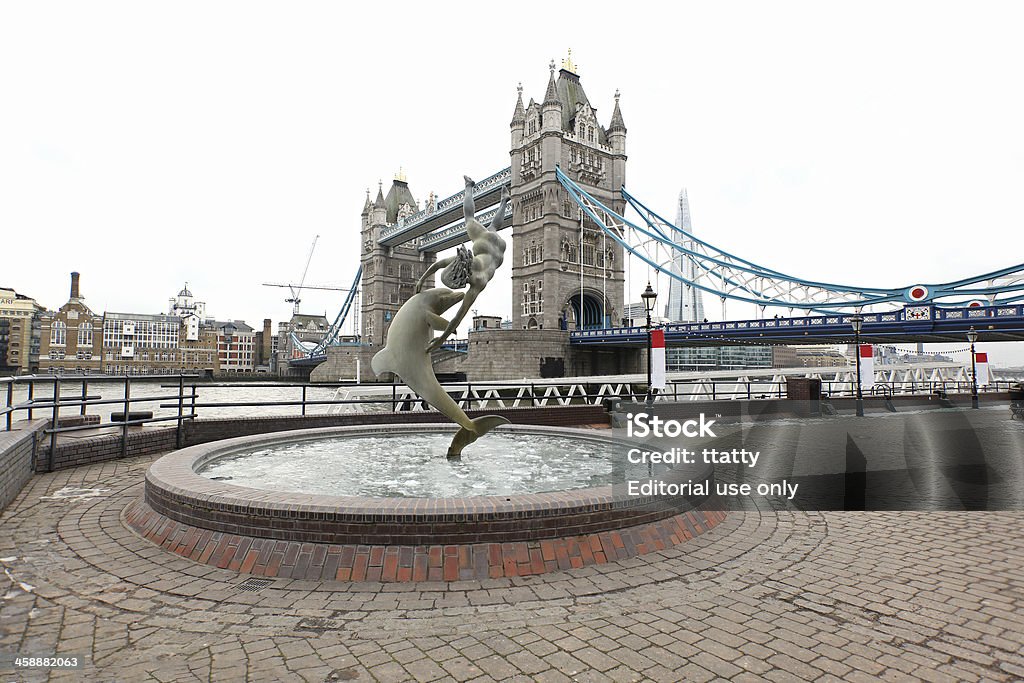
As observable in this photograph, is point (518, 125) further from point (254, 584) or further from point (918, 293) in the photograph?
point (254, 584)

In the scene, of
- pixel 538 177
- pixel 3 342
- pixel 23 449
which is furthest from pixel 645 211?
pixel 3 342

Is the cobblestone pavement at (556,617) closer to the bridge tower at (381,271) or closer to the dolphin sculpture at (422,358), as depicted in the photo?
the dolphin sculpture at (422,358)

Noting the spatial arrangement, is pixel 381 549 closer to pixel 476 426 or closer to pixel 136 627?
pixel 136 627

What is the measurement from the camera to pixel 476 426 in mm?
7684

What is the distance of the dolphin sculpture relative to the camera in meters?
7.44

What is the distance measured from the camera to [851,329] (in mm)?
35844

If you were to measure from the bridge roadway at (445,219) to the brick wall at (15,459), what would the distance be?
52.8 meters

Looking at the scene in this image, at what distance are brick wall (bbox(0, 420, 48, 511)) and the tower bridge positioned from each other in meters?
37.5

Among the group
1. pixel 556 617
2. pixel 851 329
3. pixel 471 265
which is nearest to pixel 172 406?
pixel 471 265

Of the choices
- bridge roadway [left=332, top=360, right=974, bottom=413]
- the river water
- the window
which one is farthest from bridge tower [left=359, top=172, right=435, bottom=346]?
the window

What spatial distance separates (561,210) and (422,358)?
49.2 m

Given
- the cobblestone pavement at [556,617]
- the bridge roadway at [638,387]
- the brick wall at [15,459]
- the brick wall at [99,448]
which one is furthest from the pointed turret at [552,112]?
the cobblestone pavement at [556,617]

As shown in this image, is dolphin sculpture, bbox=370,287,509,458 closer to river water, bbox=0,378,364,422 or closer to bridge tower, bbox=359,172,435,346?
river water, bbox=0,378,364,422

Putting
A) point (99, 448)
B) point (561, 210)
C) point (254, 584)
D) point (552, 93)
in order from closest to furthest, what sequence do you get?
point (254, 584) < point (99, 448) < point (552, 93) < point (561, 210)
